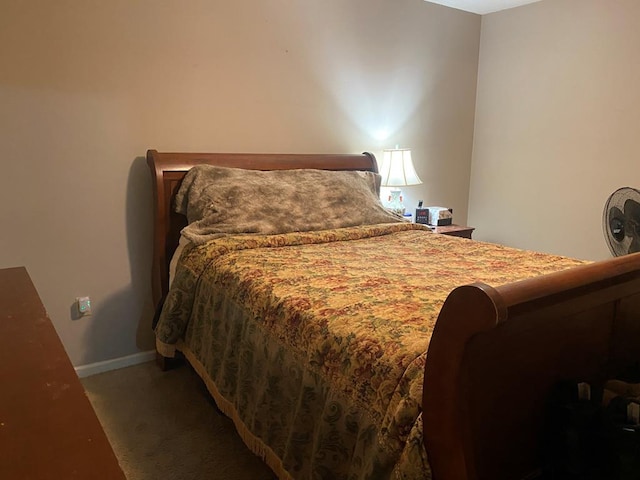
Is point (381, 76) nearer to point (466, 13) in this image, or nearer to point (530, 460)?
point (466, 13)

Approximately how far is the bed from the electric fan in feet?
2.89

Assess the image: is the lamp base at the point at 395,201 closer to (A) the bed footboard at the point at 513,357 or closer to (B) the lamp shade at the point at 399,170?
(B) the lamp shade at the point at 399,170

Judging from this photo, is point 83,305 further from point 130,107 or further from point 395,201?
point 395,201

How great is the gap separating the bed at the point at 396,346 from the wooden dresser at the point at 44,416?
0.59 metres

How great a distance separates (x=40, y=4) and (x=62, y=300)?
4.50ft

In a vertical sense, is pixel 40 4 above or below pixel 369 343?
above

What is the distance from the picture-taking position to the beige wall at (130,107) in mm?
2182

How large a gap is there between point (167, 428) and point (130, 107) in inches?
60.8

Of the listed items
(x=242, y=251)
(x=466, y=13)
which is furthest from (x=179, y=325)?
(x=466, y=13)

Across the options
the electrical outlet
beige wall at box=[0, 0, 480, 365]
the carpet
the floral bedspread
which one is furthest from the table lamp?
the electrical outlet

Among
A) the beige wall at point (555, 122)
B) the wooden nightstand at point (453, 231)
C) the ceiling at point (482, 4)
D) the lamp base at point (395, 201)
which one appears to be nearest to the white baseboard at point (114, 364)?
the lamp base at point (395, 201)

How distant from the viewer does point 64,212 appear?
7.56ft

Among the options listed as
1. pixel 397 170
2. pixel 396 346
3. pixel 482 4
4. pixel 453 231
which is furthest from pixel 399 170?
pixel 396 346

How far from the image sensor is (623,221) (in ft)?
8.86
